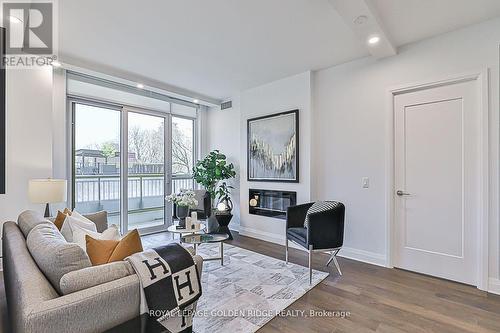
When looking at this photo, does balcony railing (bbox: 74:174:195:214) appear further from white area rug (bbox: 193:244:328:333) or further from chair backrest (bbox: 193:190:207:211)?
white area rug (bbox: 193:244:328:333)

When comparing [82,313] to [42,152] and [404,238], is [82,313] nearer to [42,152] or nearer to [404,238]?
[42,152]

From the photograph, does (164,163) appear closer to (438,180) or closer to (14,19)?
(14,19)

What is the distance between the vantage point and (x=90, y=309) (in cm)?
101

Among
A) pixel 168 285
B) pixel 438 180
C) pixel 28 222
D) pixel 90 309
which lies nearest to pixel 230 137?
pixel 438 180

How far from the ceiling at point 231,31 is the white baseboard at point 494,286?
265cm

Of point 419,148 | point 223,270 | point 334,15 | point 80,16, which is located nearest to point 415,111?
point 419,148

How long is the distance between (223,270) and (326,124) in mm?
2541

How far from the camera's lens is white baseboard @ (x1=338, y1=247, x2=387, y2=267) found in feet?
10.7

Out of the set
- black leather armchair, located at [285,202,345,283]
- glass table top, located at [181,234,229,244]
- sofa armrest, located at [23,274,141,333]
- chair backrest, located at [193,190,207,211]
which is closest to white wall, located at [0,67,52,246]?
glass table top, located at [181,234,229,244]

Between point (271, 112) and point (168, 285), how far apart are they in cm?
360

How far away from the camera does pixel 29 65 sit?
3.12m

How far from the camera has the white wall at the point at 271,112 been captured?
3928 millimetres

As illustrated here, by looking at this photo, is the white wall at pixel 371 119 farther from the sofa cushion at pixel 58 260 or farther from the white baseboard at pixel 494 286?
the sofa cushion at pixel 58 260

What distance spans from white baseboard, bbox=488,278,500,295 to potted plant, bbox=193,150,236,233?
3.82m
